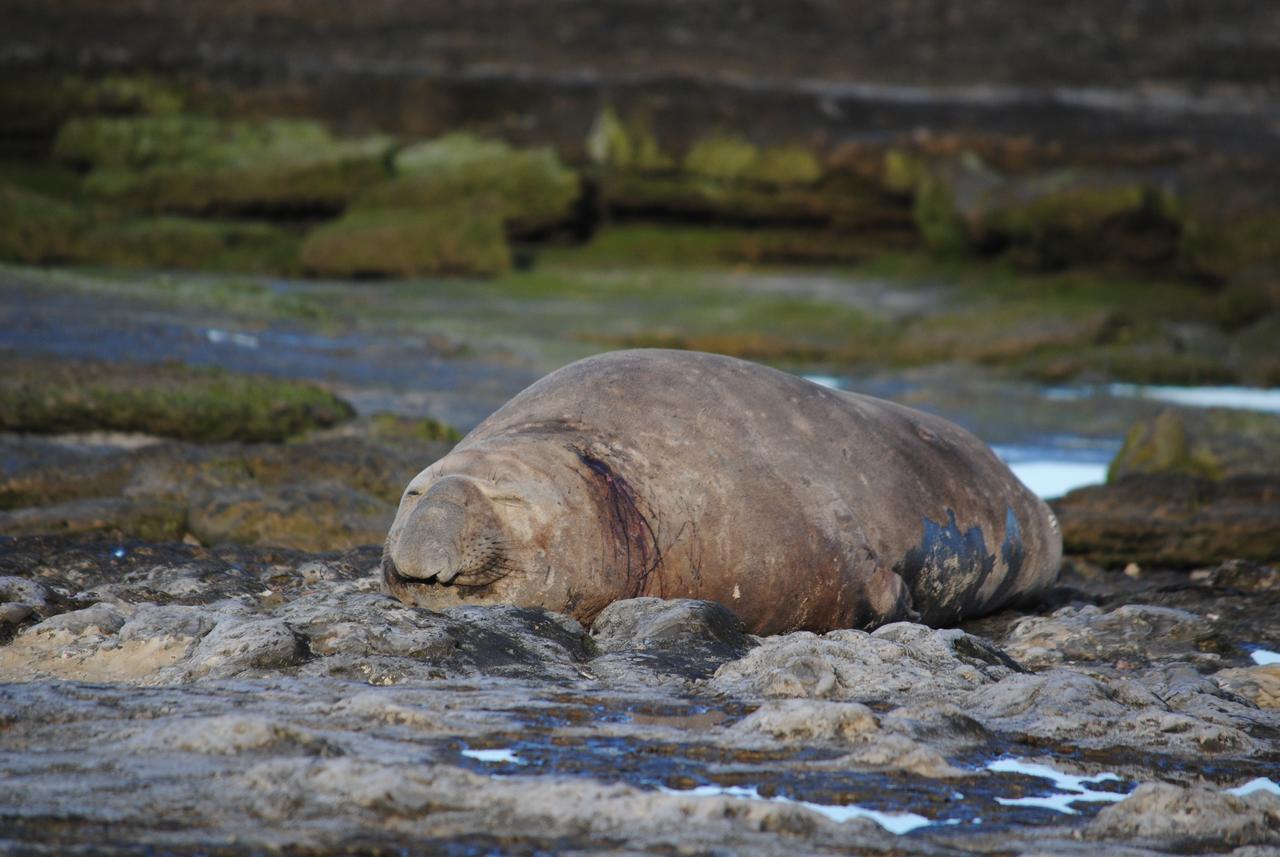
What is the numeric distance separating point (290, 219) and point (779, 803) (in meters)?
13.6

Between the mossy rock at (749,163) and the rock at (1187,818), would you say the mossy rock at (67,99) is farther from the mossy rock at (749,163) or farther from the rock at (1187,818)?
the rock at (1187,818)

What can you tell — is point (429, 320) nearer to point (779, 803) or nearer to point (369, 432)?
point (369, 432)

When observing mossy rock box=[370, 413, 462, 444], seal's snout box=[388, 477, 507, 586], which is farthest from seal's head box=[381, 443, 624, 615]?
mossy rock box=[370, 413, 462, 444]

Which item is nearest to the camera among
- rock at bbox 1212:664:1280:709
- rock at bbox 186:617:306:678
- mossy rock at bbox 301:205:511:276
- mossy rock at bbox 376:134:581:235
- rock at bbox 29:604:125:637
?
rock at bbox 186:617:306:678

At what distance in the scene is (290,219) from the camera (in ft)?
49.9

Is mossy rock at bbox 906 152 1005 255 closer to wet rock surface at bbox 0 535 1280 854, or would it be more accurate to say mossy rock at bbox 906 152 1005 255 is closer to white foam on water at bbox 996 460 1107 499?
white foam on water at bbox 996 460 1107 499

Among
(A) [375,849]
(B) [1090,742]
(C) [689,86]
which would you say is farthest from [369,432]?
(C) [689,86]

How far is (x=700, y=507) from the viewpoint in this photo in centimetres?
380

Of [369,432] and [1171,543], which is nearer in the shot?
[1171,543]

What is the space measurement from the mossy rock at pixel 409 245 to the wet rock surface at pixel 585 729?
913 centimetres

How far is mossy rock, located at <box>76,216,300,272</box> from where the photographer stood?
1287 cm

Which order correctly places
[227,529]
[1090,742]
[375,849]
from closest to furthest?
[375,849] → [1090,742] → [227,529]

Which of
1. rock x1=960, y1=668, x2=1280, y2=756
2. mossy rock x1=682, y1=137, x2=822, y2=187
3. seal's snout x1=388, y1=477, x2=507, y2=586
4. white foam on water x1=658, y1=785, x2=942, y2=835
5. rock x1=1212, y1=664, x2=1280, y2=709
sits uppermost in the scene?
mossy rock x1=682, y1=137, x2=822, y2=187

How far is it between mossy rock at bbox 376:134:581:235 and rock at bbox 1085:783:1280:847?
40.7ft
